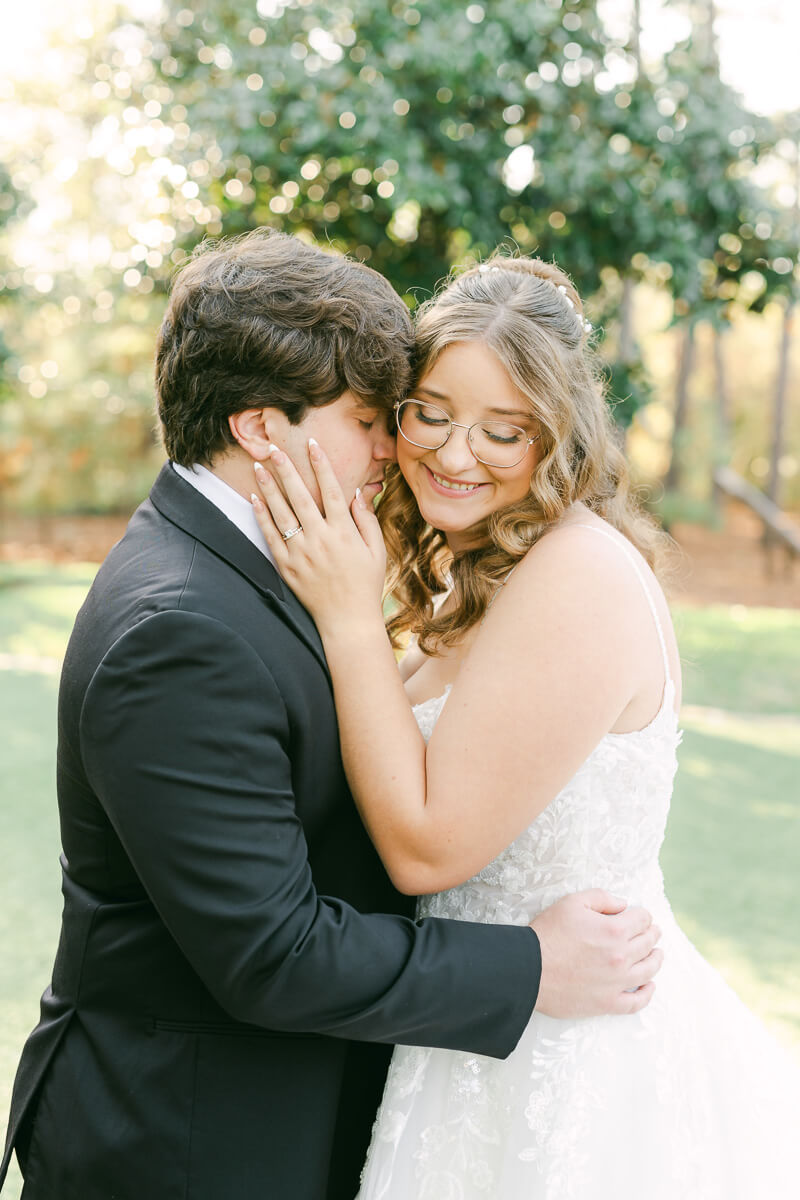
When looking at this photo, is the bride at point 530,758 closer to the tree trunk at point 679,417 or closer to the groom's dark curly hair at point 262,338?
the groom's dark curly hair at point 262,338

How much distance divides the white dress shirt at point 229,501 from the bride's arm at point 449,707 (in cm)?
2

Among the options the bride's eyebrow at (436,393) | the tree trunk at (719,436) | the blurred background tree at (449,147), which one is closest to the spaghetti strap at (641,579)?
the bride's eyebrow at (436,393)

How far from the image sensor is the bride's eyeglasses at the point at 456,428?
224 centimetres

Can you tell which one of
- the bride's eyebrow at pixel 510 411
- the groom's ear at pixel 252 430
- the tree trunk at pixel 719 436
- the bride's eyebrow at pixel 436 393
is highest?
the groom's ear at pixel 252 430

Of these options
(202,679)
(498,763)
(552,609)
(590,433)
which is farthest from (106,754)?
(590,433)

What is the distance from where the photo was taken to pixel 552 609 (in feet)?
6.62

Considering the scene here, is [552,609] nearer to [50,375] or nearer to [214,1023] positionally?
[214,1023]

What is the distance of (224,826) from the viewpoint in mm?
1559

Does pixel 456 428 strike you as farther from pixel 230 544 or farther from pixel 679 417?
pixel 679 417

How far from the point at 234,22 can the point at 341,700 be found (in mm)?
6309

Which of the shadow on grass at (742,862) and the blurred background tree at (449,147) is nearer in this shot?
the shadow on grass at (742,862)

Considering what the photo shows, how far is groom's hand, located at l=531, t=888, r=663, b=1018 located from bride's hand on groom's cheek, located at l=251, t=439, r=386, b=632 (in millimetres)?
669

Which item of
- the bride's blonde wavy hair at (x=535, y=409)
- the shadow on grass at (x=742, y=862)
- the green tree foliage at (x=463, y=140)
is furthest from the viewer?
the green tree foliage at (x=463, y=140)

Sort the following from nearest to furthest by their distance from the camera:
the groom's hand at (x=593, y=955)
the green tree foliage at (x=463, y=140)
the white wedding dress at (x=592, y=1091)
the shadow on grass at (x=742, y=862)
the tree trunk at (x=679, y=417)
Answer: the groom's hand at (x=593, y=955)
the white wedding dress at (x=592, y=1091)
the shadow on grass at (x=742, y=862)
the green tree foliage at (x=463, y=140)
the tree trunk at (x=679, y=417)
